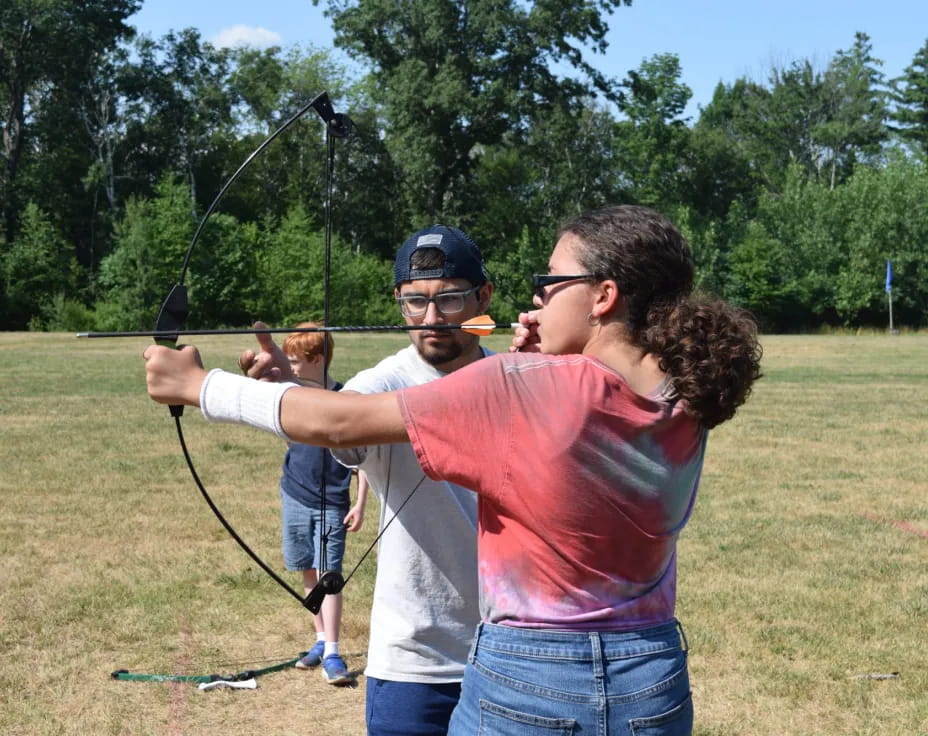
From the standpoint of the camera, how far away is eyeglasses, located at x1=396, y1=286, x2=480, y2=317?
2.71m

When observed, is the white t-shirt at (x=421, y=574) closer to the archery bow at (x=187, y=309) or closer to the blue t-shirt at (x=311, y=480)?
the archery bow at (x=187, y=309)

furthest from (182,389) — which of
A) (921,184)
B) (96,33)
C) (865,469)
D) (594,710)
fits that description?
(921,184)

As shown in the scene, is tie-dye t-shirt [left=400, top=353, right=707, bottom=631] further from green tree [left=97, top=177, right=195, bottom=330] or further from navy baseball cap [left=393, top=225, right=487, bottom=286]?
green tree [left=97, top=177, right=195, bottom=330]

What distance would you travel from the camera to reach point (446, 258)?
8.86 ft

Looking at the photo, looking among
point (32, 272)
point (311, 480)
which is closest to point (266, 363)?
point (311, 480)

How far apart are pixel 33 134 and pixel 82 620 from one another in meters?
50.4

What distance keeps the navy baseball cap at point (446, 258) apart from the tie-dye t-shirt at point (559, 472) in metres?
0.97

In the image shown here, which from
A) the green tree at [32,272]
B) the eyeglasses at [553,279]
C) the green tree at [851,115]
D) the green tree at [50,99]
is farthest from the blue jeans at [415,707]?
the green tree at [851,115]

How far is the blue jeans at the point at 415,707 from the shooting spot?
2.47 metres

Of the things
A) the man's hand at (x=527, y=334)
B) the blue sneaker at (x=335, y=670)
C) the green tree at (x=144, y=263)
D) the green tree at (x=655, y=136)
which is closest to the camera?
the man's hand at (x=527, y=334)

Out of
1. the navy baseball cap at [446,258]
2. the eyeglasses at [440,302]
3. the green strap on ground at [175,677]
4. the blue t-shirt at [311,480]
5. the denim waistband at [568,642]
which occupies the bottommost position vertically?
the green strap on ground at [175,677]

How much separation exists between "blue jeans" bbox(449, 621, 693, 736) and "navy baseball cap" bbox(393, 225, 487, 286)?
1.14 meters

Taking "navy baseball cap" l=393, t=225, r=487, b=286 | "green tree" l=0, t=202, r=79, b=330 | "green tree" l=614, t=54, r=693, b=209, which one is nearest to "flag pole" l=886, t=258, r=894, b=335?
"green tree" l=614, t=54, r=693, b=209

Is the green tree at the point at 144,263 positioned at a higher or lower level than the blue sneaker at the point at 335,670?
higher
